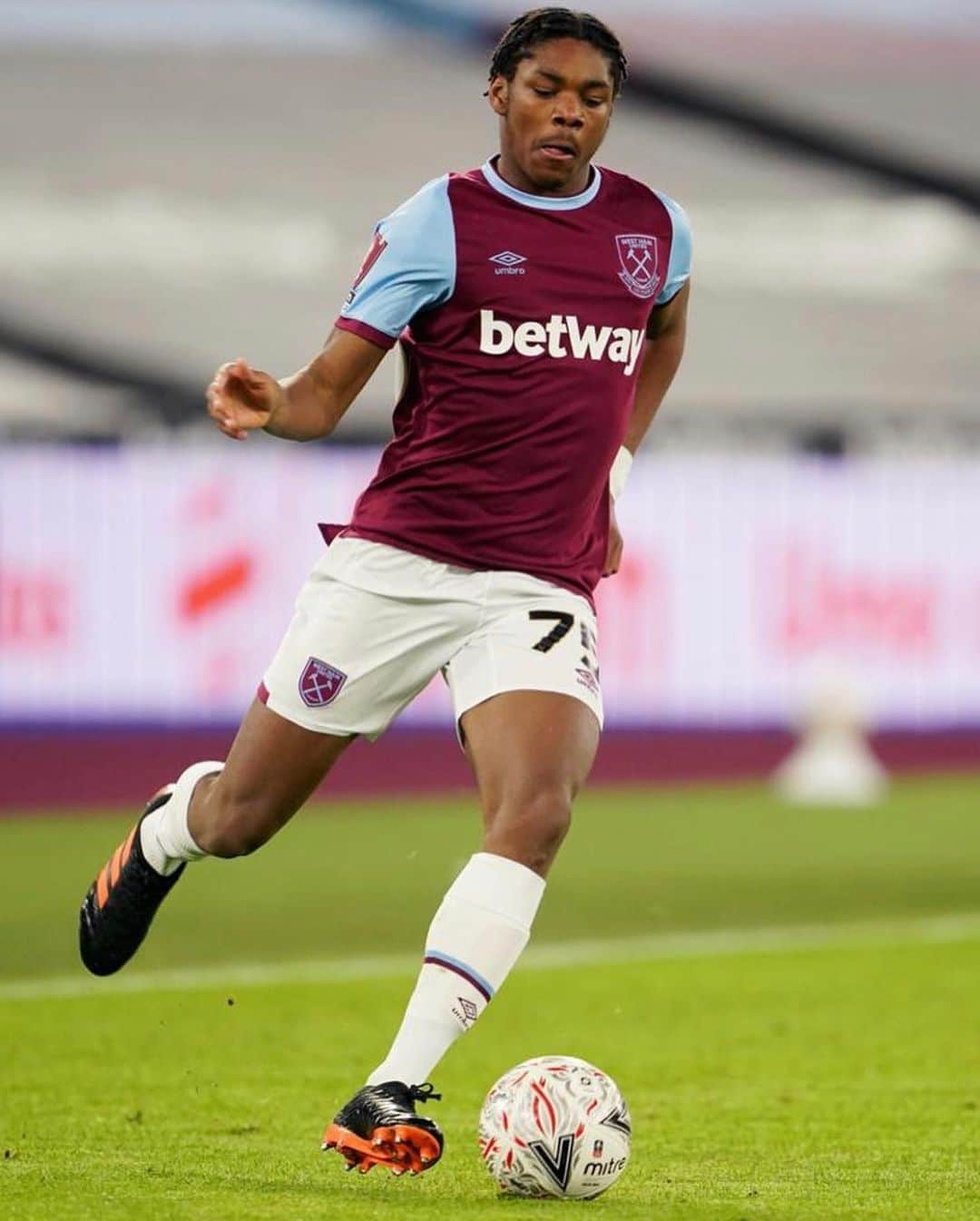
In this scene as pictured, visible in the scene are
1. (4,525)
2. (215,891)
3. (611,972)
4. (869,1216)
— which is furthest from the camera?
(4,525)

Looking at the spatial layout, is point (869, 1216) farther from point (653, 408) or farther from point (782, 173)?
point (782, 173)

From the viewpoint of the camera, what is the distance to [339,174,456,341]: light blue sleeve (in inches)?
201

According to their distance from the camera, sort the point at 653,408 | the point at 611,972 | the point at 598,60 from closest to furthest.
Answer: the point at 598,60, the point at 653,408, the point at 611,972

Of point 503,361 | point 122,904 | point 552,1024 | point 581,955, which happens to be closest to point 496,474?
point 503,361

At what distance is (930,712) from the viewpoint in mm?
18359

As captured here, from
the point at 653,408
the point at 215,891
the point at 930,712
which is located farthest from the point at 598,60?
the point at 930,712

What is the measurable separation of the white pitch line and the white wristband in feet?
11.5

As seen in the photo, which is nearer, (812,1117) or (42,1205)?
(42,1205)

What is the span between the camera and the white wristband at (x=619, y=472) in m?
5.62

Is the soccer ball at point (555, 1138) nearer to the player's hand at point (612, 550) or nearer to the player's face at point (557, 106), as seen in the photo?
the player's hand at point (612, 550)

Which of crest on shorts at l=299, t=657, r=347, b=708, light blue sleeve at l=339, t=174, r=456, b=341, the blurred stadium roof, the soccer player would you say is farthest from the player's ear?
the blurred stadium roof

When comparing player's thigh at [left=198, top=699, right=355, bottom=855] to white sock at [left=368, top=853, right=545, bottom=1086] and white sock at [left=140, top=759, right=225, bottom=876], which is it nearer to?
white sock at [left=140, top=759, right=225, bottom=876]

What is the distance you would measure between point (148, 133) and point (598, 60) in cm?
1619

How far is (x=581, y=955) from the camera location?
379 inches
